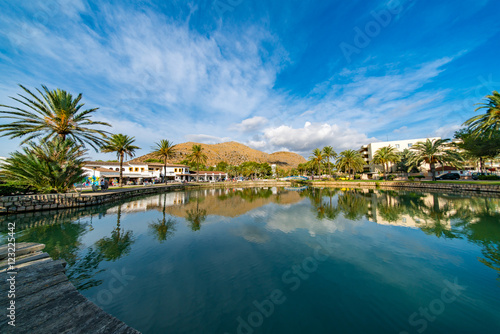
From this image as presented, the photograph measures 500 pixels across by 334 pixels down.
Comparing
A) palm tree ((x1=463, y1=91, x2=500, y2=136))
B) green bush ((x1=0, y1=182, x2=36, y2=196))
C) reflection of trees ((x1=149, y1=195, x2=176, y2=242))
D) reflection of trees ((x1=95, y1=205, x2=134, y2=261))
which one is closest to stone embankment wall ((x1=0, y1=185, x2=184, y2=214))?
green bush ((x1=0, y1=182, x2=36, y2=196))

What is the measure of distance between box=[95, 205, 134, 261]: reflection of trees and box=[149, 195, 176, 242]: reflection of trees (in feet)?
4.35

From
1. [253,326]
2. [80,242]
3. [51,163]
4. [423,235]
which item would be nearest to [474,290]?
[423,235]

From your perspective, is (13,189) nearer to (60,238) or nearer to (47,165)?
(47,165)

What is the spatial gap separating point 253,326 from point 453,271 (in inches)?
293

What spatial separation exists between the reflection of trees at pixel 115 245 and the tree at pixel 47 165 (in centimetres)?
1166

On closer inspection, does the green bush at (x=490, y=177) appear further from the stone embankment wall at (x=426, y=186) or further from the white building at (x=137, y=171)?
the white building at (x=137, y=171)

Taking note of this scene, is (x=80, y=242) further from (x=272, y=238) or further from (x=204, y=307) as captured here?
(x=272, y=238)

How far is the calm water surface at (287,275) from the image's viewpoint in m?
4.43

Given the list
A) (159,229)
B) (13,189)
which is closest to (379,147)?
(159,229)

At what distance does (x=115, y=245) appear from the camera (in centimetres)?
905

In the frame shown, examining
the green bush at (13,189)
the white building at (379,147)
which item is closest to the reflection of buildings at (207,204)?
the green bush at (13,189)

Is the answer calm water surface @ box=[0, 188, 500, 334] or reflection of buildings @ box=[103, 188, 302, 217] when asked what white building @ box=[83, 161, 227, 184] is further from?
calm water surface @ box=[0, 188, 500, 334]

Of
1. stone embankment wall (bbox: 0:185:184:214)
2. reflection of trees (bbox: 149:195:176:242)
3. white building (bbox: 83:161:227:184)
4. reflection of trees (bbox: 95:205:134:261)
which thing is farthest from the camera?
white building (bbox: 83:161:227:184)

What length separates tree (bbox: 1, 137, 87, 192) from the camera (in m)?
15.2
